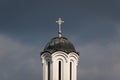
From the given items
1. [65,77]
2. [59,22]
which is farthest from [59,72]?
[59,22]

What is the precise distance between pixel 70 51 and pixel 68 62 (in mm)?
1021

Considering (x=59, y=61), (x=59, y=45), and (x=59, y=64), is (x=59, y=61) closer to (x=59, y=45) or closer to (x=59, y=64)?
(x=59, y=64)

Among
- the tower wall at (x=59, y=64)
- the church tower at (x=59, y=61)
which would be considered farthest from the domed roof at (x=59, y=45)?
the tower wall at (x=59, y=64)

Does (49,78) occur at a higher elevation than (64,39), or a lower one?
lower

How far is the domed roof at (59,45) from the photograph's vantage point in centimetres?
4727

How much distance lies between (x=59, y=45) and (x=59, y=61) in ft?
4.86

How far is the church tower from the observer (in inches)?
1857

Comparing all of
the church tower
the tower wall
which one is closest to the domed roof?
the church tower

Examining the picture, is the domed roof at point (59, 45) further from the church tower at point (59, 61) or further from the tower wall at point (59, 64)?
the tower wall at point (59, 64)

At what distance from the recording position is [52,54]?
154ft

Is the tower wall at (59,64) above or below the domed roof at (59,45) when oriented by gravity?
below

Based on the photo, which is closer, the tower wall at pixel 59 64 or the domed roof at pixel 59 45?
the tower wall at pixel 59 64

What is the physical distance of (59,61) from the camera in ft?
156

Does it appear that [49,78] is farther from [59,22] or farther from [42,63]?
[59,22]
